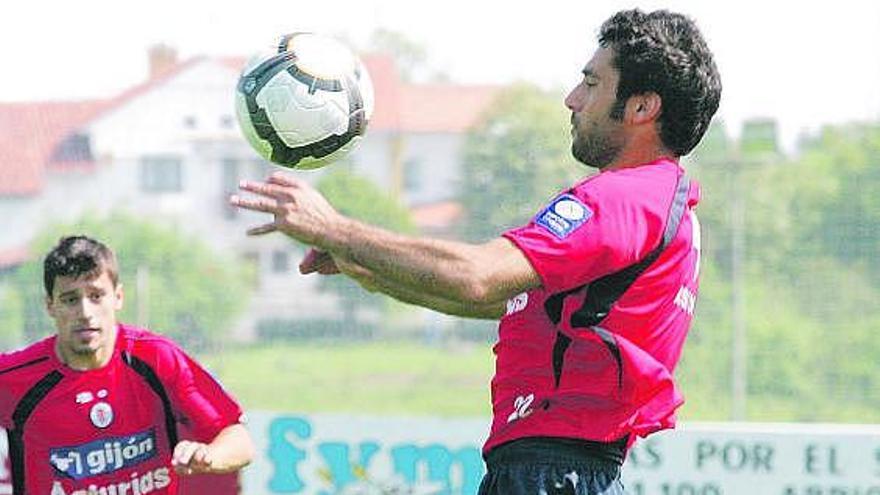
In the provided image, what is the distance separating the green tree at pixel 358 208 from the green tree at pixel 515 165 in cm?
48

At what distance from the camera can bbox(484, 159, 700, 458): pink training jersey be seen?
391cm

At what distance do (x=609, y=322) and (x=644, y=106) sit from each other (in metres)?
0.49

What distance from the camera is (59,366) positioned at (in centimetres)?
615

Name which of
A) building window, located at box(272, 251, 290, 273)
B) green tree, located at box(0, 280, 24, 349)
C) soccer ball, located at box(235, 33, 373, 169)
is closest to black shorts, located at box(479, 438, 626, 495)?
soccer ball, located at box(235, 33, 373, 169)

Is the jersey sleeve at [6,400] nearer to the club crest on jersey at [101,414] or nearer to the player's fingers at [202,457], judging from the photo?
the club crest on jersey at [101,414]

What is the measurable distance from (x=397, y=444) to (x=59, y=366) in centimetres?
329

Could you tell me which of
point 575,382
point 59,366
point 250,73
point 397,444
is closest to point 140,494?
point 59,366

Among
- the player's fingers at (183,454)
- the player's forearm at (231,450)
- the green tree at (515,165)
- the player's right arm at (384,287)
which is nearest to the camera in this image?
the player's right arm at (384,287)

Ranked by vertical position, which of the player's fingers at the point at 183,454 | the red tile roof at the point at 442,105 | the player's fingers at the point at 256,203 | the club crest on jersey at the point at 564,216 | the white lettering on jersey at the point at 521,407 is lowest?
the player's fingers at the point at 183,454

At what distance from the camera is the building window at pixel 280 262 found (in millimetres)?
13675

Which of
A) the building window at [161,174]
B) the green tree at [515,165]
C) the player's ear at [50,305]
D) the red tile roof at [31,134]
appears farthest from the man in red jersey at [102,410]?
the red tile roof at [31,134]

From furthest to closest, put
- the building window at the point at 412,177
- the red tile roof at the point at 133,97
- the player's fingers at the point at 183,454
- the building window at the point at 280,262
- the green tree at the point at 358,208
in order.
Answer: the building window at the point at 280,262 < the red tile roof at the point at 133,97 < the building window at the point at 412,177 < the green tree at the point at 358,208 < the player's fingers at the point at 183,454

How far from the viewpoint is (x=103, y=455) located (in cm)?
605

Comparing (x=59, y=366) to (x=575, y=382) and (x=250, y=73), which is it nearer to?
(x=250, y=73)
